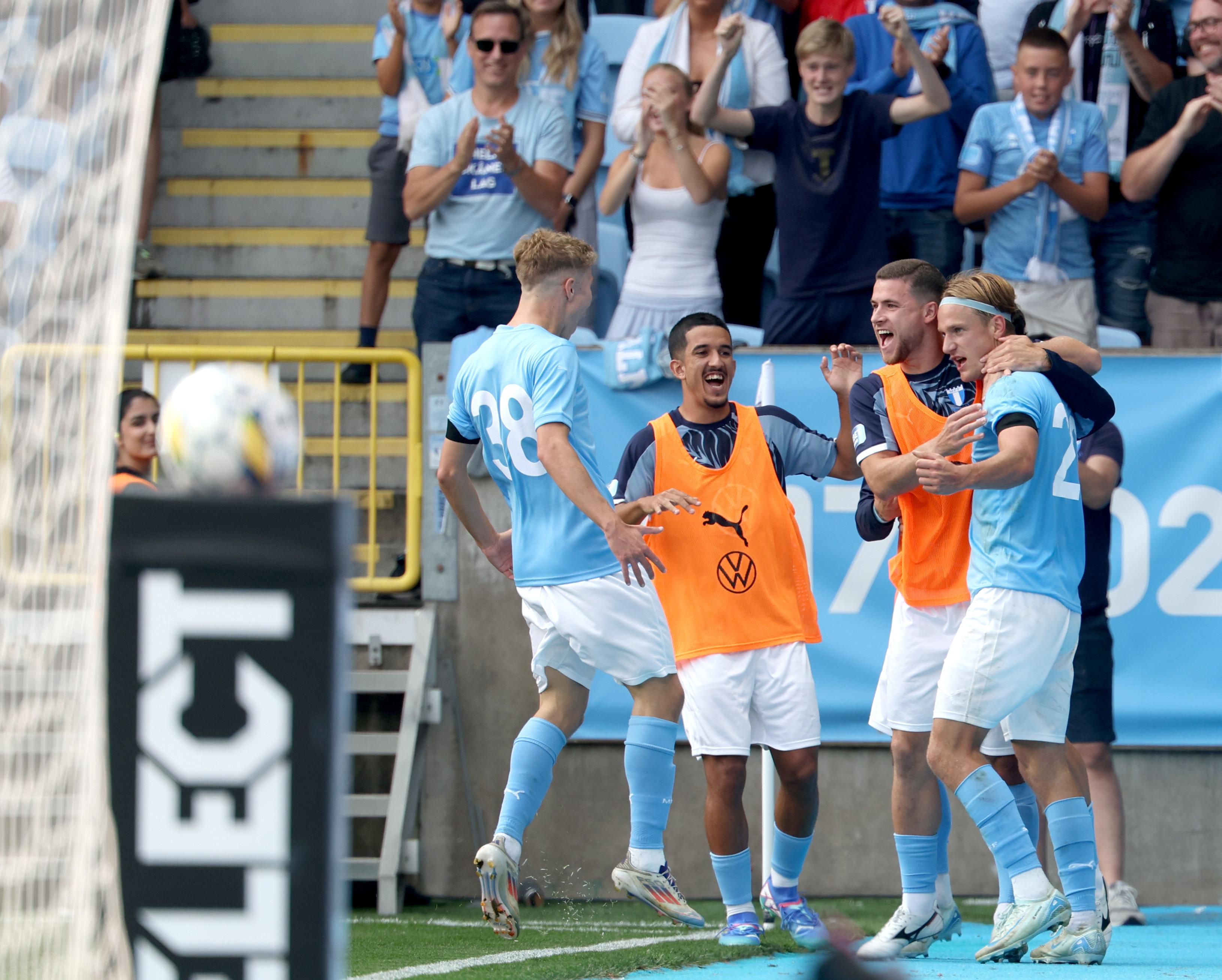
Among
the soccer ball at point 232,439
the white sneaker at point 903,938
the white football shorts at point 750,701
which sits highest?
the soccer ball at point 232,439

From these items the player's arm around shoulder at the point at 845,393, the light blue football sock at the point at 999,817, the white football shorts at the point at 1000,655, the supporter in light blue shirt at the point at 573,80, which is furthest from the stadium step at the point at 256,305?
the light blue football sock at the point at 999,817

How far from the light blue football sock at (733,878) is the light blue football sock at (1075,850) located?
3.46 feet

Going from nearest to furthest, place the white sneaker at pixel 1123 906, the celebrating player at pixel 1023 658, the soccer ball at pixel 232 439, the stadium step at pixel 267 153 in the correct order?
the soccer ball at pixel 232 439, the celebrating player at pixel 1023 658, the white sneaker at pixel 1123 906, the stadium step at pixel 267 153

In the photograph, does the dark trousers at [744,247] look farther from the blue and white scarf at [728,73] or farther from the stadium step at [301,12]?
the stadium step at [301,12]

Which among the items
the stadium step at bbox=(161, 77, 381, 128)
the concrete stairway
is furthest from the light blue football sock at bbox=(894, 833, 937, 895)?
the stadium step at bbox=(161, 77, 381, 128)

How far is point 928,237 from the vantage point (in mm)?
7996

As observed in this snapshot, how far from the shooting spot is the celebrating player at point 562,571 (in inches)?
196

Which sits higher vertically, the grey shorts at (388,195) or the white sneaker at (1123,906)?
the grey shorts at (388,195)

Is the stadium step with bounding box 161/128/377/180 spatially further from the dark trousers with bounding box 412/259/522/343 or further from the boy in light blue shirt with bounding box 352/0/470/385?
the dark trousers with bounding box 412/259/522/343

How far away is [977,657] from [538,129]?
457cm

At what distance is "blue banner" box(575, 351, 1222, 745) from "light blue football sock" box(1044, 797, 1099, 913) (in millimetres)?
2362

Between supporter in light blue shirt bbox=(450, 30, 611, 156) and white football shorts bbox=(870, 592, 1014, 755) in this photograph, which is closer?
white football shorts bbox=(870, 592, 1014, 755)

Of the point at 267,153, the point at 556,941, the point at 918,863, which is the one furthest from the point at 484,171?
the point at 918,863

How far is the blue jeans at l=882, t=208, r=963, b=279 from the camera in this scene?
26.1ft
